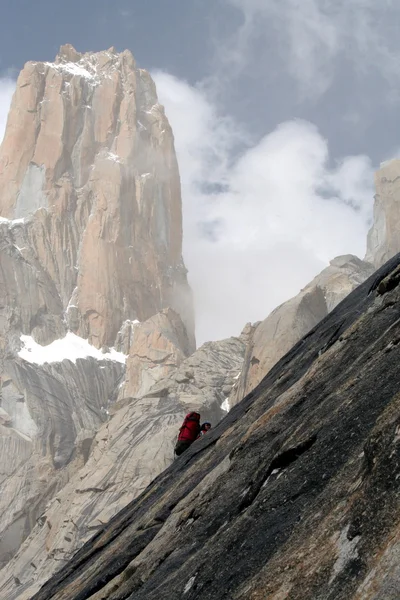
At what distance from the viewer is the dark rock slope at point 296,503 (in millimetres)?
6082

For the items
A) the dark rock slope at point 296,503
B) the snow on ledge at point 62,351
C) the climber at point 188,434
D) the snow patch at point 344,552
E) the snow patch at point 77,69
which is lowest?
the snow patch at point 344,552

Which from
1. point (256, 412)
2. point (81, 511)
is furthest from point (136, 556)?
point (81, 511)

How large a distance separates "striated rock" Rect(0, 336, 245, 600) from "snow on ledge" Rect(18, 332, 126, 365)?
41.0 meters

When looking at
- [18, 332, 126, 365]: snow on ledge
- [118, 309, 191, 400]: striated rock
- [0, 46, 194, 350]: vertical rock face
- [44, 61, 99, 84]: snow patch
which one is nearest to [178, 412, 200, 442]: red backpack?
[118, 309, 191, 400]: striated rock

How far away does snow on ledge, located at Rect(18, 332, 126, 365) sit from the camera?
110 metres

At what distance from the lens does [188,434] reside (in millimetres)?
19188

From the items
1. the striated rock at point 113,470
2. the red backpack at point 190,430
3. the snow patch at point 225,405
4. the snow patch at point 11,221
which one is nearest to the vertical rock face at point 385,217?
the snow patch at point 225,405

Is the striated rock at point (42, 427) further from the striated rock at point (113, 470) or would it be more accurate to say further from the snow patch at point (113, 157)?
the snow patch at point (113, 157)

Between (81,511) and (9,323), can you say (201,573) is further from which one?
(9,323)

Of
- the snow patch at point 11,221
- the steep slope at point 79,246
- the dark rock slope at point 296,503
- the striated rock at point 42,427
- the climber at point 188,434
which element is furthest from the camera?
the snow patch at point 11,221

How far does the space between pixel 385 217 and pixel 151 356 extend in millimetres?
35052

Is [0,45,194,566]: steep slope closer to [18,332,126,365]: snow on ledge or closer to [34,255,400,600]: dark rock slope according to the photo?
[18,332,126,365]: snow on ledge

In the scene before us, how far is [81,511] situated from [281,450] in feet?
160

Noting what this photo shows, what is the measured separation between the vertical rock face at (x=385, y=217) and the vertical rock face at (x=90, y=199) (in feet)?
138
